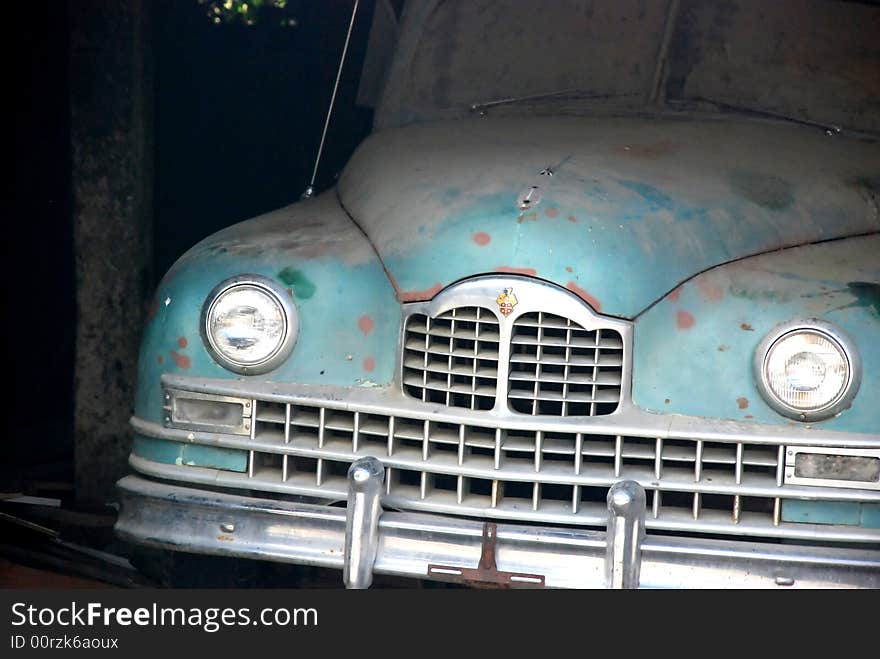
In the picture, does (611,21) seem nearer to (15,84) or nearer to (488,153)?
(488,153)

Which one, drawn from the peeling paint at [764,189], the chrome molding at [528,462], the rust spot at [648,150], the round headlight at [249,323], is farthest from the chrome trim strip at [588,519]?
the rust spot at [648,150]

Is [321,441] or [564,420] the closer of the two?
[564,420]

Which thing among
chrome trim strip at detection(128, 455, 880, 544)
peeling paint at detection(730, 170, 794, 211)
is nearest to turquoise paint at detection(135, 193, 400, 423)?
chrome trim strip at detection(128, 455, 880, 544)

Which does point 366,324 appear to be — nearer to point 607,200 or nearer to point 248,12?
point 607,200

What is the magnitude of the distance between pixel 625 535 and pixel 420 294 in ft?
2.84

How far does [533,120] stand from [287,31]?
3.91 metres

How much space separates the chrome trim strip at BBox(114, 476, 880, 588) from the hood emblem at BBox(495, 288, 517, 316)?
561 millimetres

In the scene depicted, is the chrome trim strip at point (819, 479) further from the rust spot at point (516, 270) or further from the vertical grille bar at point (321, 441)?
the vertical grille bar at point (321, 441)

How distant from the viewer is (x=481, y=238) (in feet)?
12.2

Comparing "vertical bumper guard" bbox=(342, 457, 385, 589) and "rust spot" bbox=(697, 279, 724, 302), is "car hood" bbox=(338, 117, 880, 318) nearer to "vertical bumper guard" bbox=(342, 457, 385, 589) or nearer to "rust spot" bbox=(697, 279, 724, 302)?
"rust spot" bbox=(697, 279, 724, 302)

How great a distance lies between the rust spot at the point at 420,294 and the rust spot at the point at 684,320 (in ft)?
2.11

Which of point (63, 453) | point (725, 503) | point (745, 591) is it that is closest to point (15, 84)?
point (63, 453)

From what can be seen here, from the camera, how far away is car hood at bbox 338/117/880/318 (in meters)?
3.67

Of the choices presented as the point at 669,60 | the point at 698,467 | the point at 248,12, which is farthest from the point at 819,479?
the point at 248,12
